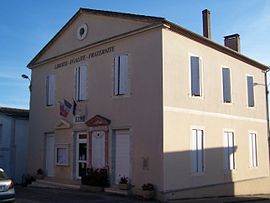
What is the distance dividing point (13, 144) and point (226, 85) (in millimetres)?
14895

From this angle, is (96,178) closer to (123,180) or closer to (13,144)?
(123,180)

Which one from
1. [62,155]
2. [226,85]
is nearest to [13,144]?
[62,155]

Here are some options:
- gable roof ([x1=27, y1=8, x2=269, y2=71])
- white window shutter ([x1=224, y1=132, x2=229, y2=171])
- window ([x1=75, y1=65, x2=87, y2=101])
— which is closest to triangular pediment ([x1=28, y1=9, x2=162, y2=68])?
gable roof ([x1=27, y1=8, x2=269, y2=71])

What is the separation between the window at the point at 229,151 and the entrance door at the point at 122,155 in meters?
5.45

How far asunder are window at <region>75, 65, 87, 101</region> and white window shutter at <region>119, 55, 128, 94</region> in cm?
276

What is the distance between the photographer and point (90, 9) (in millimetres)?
21797

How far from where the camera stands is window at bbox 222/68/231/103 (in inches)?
851

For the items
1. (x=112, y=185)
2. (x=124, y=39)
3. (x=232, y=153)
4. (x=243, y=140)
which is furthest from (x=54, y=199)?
(x=243, y=140)

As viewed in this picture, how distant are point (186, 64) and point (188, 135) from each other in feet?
10.7

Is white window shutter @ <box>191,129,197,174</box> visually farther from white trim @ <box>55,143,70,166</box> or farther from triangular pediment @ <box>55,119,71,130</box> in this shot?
white trim @ <box>55,143,70,166</box>

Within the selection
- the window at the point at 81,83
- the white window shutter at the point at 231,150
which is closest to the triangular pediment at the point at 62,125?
the window at the point at 81,83

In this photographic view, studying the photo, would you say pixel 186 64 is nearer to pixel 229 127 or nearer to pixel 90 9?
pixel 229 127

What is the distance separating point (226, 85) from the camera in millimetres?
21859

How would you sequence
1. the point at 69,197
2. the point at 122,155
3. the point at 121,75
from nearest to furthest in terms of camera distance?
the point at 69,197 → the point at 122,155 → the point at 121,75
